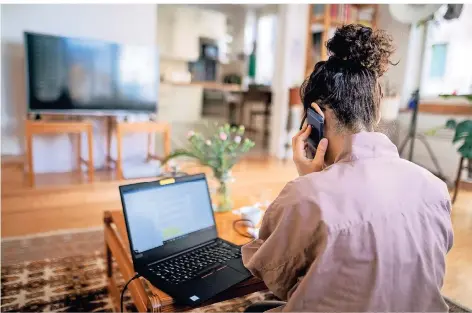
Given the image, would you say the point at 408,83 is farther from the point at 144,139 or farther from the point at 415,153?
the point at 144,139

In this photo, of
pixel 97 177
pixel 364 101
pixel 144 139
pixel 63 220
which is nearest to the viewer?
pixel 364 101

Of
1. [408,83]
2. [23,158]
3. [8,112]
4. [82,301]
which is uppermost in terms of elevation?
[408,83]

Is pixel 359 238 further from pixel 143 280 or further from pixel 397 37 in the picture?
pixel 397 37

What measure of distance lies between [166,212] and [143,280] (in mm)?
199

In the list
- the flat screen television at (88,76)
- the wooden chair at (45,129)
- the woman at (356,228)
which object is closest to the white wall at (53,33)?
the flat screen television at (88,76)

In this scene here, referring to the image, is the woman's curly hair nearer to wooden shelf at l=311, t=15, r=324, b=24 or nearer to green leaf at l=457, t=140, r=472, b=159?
green leaf at l=457, t=140, r=472, b=159

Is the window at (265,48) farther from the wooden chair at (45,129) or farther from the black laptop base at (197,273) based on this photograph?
the black laptop base at (197,273)

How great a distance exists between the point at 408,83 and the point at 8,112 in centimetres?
392

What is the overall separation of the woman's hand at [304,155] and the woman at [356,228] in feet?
0.13

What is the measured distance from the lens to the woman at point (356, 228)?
588mm

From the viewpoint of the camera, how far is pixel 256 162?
4.09 m

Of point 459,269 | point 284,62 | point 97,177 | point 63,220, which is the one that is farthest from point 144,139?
point 459,269

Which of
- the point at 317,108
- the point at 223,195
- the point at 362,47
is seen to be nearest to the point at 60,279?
the point at 223,195

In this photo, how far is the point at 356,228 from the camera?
1.92ft
